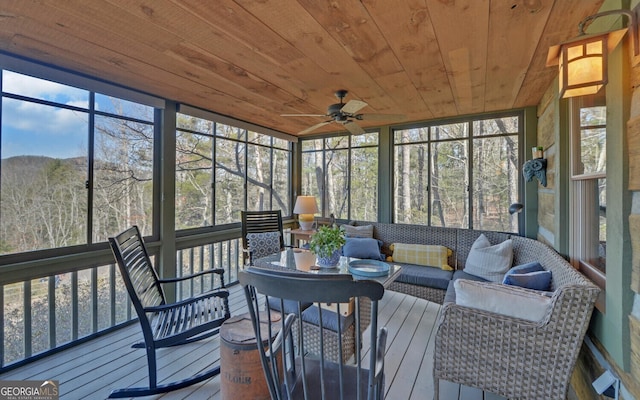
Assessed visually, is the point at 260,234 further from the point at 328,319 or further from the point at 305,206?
the point at 328,319

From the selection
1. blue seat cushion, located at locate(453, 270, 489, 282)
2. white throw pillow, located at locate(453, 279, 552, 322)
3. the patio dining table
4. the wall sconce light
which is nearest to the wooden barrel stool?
the patio dining table

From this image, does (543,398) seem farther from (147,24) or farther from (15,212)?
(15,212)

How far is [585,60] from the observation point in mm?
1313

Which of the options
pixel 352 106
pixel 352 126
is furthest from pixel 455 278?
pixel 352 106

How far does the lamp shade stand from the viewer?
1284 millimetres

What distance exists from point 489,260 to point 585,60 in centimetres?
239

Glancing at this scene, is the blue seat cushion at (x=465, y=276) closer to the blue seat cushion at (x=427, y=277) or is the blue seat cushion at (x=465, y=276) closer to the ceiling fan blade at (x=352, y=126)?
the blue seat cushion at (x=427, y=277)

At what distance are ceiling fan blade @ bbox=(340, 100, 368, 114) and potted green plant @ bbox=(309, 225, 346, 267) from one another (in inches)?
44.4

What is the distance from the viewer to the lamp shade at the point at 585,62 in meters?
1.28

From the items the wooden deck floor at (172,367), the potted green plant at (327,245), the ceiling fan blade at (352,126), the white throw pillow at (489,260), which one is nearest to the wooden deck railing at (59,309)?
the wooden deck floor at (172,367)

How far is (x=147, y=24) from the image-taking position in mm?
1783

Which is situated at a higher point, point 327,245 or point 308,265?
point 327,245

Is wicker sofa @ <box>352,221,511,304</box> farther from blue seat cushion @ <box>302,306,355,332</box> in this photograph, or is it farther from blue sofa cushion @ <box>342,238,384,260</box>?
blue seat cushion @ <box>302,306,355,332</box>

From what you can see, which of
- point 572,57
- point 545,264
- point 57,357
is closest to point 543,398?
point 545,264
